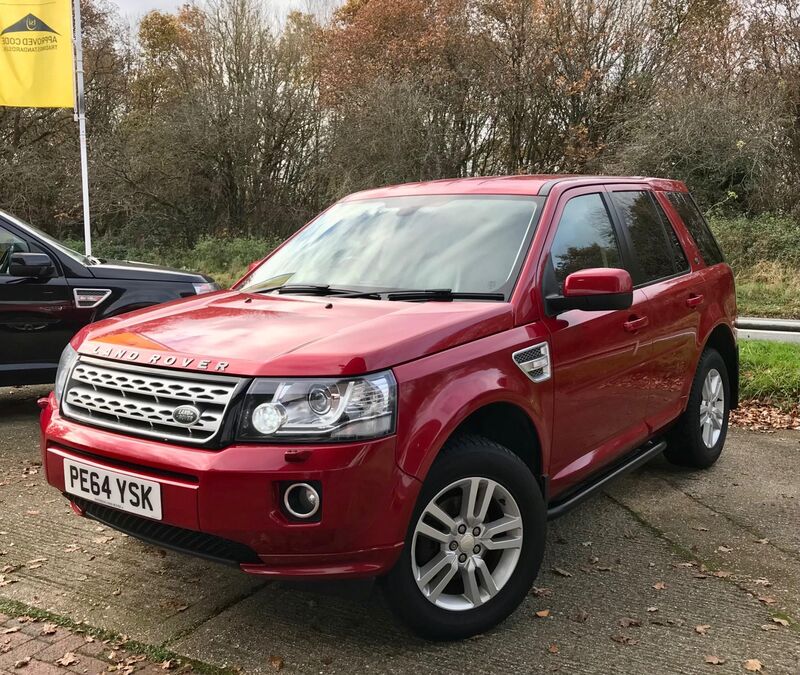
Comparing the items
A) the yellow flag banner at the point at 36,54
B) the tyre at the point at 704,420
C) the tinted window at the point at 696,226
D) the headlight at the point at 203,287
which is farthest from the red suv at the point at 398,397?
the yellow flag banner at the point at 36,54

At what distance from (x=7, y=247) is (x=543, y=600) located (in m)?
4.92

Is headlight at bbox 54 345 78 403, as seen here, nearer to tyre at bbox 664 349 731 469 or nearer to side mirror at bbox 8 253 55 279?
side mirror at bbox 8 253 55 279

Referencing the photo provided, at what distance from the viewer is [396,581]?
9.11 feet

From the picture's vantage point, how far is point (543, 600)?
339 centimetres

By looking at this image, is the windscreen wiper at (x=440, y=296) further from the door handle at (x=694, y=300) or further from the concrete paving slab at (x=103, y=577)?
Answer: the door handle at (x=694, y=300)

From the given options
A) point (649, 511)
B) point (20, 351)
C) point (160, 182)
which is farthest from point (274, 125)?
point (649, 511)

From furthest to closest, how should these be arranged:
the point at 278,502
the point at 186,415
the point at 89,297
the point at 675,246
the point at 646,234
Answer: the point at 89,297
the point at 675,246
the point at 646,234
the point at 186,415
the point at 278,502

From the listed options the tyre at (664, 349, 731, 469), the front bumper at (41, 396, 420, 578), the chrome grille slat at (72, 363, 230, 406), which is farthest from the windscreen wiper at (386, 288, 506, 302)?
the tyre at (664, 349, 731, 469)

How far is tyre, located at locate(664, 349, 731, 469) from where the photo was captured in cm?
489

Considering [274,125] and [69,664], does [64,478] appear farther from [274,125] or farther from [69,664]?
[274,125]

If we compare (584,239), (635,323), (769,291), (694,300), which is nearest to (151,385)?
(584,239)

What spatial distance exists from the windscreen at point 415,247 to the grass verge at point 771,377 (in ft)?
14.0

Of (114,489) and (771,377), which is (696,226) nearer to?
(771,377)

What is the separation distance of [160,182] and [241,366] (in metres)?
21.5
